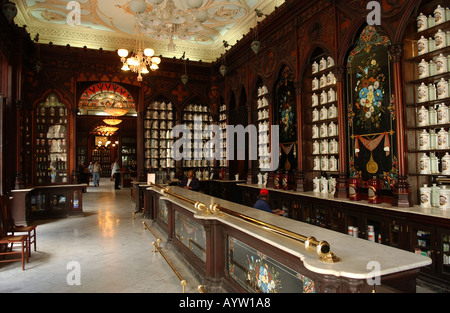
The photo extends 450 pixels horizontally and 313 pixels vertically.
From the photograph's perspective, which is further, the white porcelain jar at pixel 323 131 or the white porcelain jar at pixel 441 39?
the white porcelain jar at pixel 323 131

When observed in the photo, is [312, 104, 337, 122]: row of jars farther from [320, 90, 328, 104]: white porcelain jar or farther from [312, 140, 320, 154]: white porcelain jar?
[312, 140, 320, 154]: white porcelain jar

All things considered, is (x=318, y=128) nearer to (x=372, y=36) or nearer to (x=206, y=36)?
(x=372, y=36)

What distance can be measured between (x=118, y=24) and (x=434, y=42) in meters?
8.27

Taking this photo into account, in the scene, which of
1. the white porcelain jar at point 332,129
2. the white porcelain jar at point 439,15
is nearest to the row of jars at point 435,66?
the white porcelain jar at point 439,15

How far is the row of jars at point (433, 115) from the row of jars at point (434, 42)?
78 centimetres

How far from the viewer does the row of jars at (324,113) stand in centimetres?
592

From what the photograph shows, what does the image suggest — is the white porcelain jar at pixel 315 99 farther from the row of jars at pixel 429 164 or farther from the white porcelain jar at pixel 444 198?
the white porcelain jar at pixel 444 198

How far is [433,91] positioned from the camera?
14.0 feet

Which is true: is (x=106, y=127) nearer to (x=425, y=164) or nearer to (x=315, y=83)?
(x=315, y=83)

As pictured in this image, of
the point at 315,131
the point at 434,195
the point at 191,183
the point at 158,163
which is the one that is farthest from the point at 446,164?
the point at 158,163

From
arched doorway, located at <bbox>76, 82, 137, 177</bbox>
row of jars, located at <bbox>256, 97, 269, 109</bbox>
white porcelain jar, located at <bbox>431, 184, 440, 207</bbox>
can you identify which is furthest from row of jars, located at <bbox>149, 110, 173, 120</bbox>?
white porcelain jar, located at <bbox>431, 184, 440, 207</bbox>

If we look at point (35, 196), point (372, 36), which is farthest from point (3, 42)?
point (372, 36)

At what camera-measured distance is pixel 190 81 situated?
10.8 m

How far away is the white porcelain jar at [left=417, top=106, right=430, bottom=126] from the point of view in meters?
4.30
